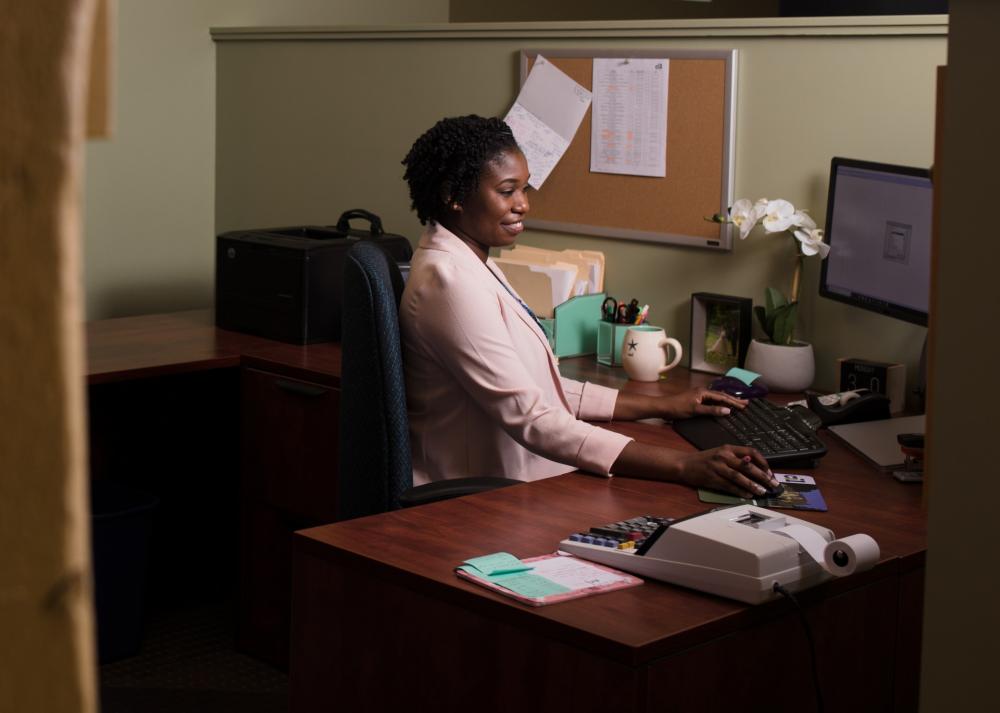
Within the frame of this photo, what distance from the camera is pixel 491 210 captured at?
89.7 inches

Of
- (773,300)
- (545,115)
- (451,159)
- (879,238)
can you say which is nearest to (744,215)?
(773,300)

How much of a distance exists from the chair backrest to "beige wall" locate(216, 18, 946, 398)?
3.31 ft

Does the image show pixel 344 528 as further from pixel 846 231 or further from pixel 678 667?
pixel 846 231

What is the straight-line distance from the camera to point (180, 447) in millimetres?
3529

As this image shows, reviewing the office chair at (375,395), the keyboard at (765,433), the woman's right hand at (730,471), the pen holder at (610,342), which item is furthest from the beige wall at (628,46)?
the office chair at (375,395)

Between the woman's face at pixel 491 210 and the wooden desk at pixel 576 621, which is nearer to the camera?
the wooden desk at pixel 576 621

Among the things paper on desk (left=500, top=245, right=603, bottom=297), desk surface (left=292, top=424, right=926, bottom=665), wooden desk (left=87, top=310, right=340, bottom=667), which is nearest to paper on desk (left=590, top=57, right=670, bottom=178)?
paper on desk (left=500, top=245, right=603, bottom=297)

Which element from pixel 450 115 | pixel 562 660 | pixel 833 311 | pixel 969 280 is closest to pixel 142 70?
pixel 450 115

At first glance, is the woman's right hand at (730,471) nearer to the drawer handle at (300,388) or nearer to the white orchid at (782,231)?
the white orchid at (782,231)

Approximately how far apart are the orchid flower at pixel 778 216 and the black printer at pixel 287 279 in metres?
0.89

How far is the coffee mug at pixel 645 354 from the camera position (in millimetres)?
2740

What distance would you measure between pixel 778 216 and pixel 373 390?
1042 mm

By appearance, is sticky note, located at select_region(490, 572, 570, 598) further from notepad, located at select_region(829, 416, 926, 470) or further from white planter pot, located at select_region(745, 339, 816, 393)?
white planter pot, located at select_region(745, 339, 816, 393)

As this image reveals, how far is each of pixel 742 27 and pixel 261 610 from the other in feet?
5.87
